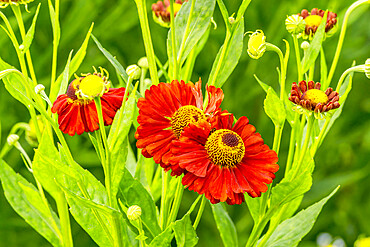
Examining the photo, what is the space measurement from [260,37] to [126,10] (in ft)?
2.39

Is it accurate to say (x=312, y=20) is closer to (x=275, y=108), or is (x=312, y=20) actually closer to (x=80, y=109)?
(x=275, y=108)

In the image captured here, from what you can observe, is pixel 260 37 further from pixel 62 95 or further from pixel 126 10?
pixel 126 10

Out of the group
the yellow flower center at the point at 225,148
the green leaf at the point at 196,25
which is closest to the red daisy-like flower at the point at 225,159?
the yellow flower center at the point at 225,148

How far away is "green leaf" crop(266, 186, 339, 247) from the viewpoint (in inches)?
19.2

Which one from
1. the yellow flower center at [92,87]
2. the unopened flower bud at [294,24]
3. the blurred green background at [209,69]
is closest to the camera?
the yellow flower center at [92,87]

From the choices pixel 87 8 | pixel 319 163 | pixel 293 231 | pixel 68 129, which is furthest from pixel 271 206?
pixel 319 163

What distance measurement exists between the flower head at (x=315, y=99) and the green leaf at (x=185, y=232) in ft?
0.47

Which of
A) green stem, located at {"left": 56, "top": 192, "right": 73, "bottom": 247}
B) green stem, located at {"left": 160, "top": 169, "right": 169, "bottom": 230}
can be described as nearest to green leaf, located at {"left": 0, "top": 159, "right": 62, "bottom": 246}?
green stem, located at {"left": 56, "top": 192, "right": 73, "bottom": 247}

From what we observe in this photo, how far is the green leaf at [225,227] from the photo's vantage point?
0.52 m

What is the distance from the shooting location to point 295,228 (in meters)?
0.50

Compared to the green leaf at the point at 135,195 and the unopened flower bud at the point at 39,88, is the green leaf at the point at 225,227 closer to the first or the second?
the green leaf at the point at 135,195

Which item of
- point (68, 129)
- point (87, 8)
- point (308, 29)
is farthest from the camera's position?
point (87, 8)

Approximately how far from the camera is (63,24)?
1.07 metres

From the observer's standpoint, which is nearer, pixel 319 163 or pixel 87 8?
pixel 87 8
